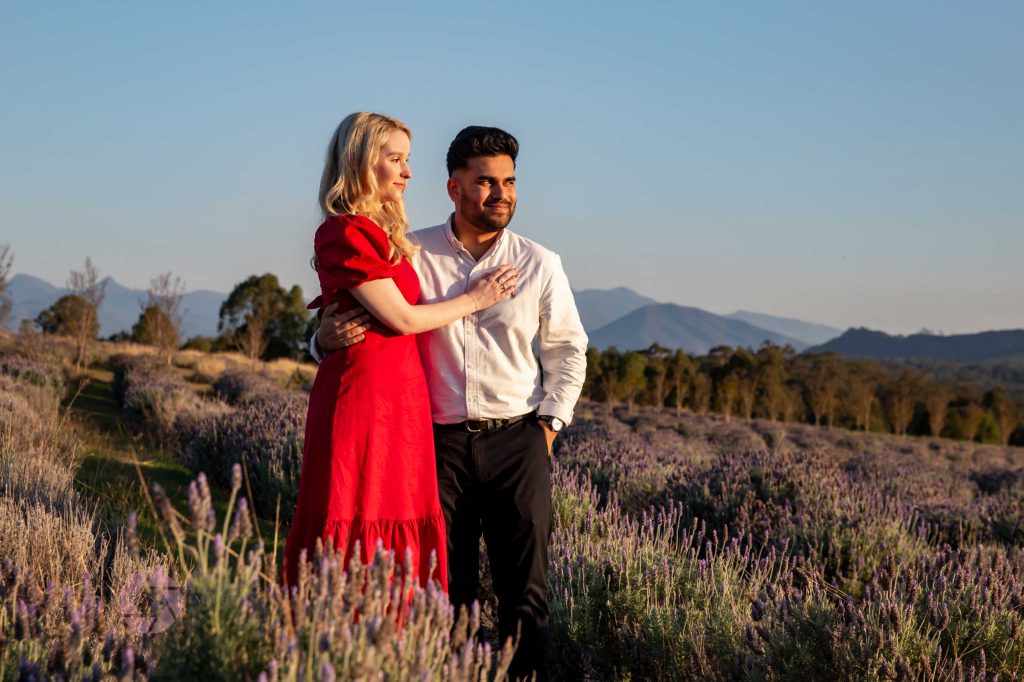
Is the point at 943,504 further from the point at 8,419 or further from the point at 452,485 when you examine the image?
the point at 8,419

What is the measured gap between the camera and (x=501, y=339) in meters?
3.02

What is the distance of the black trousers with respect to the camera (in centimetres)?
293

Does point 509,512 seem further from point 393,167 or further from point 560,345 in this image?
point 393,167

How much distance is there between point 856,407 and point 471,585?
40384 millimetres

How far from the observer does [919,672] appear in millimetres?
2869

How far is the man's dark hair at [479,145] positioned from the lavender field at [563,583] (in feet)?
4.83

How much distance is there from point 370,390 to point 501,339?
0.64 m

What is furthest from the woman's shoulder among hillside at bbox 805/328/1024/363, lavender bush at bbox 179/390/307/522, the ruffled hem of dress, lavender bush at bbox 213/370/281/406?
hillside at bbox 805/328/1024/363

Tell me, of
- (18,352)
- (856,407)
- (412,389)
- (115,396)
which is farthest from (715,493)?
(856,407)

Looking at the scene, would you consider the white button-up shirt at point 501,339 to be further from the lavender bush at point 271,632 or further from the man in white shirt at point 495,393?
the lavender bush at point 271,632

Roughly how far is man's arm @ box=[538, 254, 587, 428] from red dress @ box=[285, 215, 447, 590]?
1.99ft

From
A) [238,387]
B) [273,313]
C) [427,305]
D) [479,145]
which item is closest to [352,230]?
[427,305]

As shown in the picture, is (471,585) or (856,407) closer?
(471,585)

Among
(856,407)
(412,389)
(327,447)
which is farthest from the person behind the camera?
(856,407)
